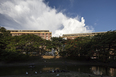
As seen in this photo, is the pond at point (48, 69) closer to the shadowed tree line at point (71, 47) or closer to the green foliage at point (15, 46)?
the shadowed tree line at point (71, 47)

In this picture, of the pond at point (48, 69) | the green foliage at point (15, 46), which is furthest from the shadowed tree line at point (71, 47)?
the pond at point (48, 69)

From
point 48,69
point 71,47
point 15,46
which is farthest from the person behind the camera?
point 71,47

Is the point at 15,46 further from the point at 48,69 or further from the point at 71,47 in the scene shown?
the point at 71,47

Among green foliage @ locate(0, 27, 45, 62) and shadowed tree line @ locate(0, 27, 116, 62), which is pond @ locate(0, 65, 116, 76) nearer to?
shadowed tree line @ locate(0, 27, 116, 62)

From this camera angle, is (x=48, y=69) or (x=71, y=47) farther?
(x=71, y=47)

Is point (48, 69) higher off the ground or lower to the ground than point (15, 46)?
lower

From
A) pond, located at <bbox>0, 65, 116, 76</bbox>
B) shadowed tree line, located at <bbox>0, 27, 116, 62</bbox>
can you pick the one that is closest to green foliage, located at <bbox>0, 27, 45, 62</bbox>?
shadowed tree line, located at <bbox>0, 27, 116, 62</bbox>

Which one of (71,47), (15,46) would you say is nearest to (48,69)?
(71,47)

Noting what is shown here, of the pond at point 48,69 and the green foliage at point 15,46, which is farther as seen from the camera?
the green foliage at point 15,46

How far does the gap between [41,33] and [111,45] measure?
73.0m

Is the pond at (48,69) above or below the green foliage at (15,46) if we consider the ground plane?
below

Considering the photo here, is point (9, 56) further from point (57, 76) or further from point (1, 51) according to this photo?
point (57, 76)

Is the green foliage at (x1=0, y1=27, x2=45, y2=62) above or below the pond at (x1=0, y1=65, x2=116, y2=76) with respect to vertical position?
above

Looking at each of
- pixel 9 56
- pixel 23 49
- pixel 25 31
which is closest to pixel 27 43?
pixel 23 49
